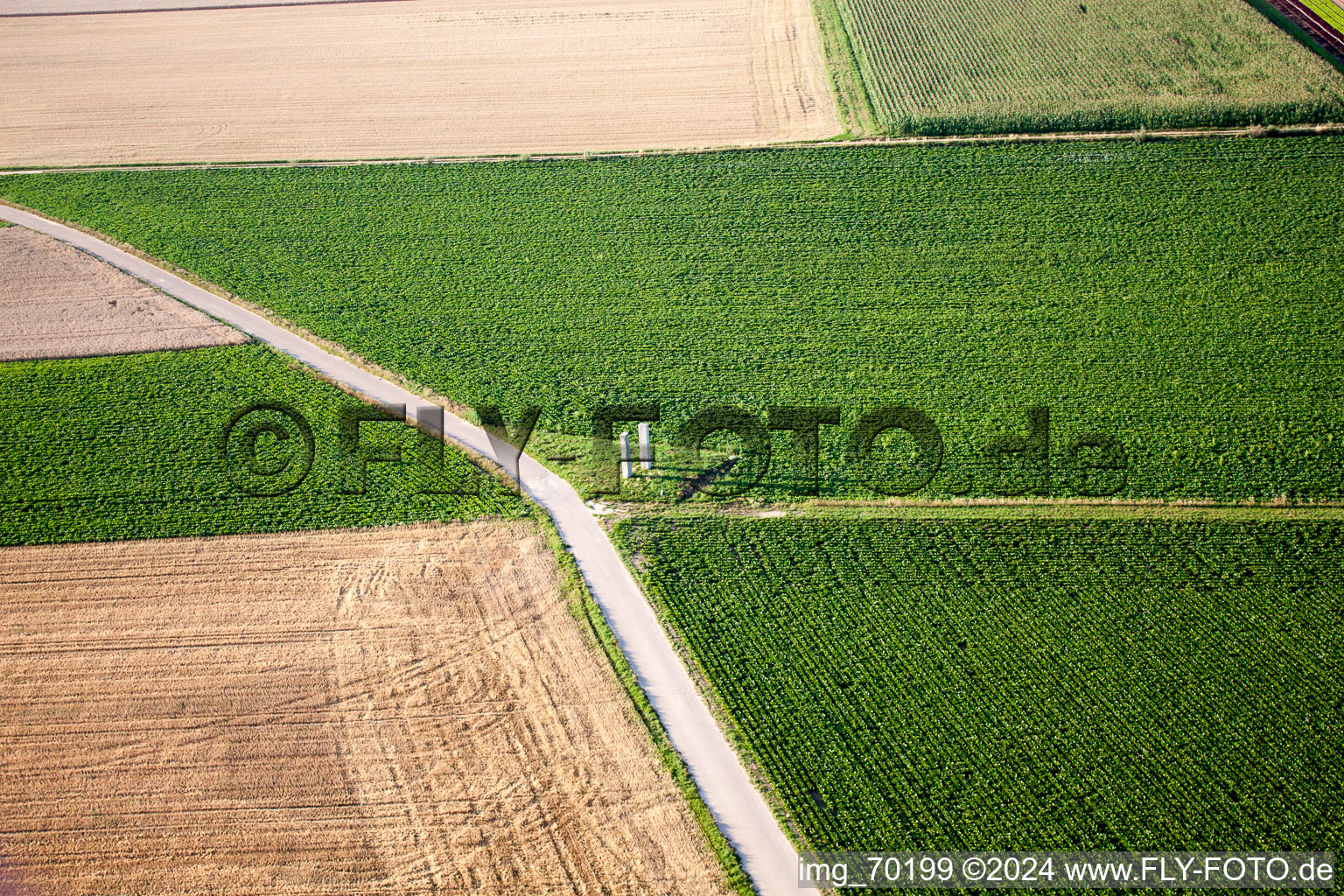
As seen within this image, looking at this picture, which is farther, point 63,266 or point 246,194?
point 246,194

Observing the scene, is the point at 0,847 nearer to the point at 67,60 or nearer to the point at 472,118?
the point at 472,118

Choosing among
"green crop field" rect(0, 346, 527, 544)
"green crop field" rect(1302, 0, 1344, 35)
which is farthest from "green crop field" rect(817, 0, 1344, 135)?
"green crop field" rect(0, 346, 527, 544)

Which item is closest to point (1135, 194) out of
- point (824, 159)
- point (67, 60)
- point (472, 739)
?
point (824, 159)

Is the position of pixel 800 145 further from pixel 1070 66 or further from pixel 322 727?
pixel 322 727

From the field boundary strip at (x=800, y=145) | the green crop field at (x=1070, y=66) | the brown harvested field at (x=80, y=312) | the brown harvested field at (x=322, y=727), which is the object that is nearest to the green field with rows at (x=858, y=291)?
the field boundary strip at (x=800, y=145)

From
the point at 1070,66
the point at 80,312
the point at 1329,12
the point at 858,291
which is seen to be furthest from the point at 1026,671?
the point at 1329,12

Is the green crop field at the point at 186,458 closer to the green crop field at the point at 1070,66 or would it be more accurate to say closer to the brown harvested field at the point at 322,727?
the brown harvested field at the point at 322,727

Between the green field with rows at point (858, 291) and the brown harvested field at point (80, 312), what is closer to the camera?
the green field with rows at point (858, 291)
